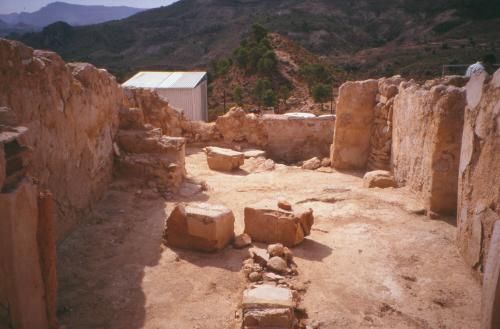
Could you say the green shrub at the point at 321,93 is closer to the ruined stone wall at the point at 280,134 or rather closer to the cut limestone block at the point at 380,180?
the ruined stone wall at the point at 280,134

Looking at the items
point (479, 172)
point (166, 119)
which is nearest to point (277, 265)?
point (479, 172)

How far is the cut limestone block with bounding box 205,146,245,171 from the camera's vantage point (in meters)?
8.84

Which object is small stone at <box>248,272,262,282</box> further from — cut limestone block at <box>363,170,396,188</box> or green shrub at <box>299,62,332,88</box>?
green shrub at <box>299,62,332,88</box>

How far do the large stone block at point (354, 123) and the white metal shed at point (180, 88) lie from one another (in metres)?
7.35

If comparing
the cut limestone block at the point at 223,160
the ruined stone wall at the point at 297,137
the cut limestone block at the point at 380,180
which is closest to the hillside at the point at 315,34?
the ruined stone wall at the point at 297,137

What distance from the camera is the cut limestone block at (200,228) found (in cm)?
438

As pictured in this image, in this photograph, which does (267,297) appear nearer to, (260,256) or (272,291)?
(272,291)

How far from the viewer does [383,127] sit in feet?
25.4

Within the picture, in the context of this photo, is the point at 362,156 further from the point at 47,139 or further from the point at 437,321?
the point at 47,139

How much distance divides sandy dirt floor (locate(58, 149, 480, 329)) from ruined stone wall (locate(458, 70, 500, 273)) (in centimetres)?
34

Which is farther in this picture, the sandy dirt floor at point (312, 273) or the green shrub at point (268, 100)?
the green shrub at point (268, 100)

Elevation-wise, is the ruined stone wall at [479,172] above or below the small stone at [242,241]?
above

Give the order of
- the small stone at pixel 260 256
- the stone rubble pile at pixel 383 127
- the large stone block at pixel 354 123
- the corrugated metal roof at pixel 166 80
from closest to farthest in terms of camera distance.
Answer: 1. the small stone at pixel 260 256
2. the stone rubble pile at pixel 383 127
3. the large stone block at pixel 354 123
4. the corrugated metal roof at pixel 166 80

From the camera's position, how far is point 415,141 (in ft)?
19.7
